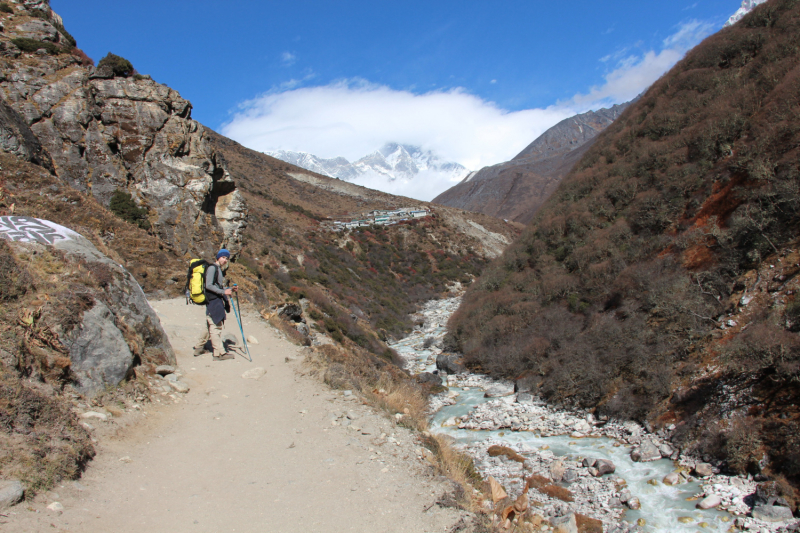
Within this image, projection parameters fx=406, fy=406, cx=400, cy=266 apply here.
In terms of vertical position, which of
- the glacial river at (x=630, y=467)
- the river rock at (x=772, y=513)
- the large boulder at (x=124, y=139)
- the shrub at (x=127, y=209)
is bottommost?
the glacial river at (x=630, y=467)

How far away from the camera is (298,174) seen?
66688mm

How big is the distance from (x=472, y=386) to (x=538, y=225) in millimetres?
10969

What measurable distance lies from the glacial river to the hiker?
5.83 metres

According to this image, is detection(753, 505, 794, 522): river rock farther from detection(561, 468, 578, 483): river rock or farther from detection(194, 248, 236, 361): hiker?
detection(194, 248, 236, 361): hiker

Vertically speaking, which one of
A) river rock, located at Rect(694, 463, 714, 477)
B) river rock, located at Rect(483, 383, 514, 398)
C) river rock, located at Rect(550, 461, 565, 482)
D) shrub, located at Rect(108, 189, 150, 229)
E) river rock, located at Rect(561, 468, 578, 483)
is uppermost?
shrub, located at Rect(108, 189, 150, 229)

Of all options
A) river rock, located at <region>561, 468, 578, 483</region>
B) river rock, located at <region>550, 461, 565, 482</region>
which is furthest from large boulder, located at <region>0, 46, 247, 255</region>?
river rock, located at <region>561, 468, 578, 483</region>

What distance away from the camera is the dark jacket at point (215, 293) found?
257 inches

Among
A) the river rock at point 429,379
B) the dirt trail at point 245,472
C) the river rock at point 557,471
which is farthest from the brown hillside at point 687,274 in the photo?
the dirt trail at point 245,472

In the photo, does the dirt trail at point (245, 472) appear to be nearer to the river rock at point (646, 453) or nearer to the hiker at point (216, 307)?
the hiker at point (216, 307)

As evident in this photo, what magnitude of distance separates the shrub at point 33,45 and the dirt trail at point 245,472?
12.6 m

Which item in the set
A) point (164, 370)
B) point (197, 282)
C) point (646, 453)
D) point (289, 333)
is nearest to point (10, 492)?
point (164, 370)

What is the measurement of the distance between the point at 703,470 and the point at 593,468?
72.6 inches

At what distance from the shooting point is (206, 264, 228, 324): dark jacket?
654 centimetres

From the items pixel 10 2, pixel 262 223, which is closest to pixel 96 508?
pixel 10 2
